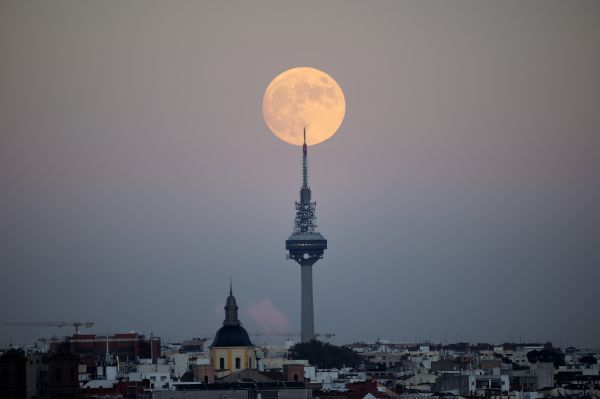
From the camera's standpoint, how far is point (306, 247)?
193375 mm

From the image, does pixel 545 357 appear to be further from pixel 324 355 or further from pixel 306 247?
pixel 306 247

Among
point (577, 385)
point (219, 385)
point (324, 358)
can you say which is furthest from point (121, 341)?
point (219, 385)

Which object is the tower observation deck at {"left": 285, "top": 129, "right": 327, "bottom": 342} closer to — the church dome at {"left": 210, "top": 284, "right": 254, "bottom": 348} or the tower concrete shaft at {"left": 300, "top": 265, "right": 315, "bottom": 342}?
the tower concrete shaft at {"left": 300, "top": 265, "right": 315, "bottom": 342}

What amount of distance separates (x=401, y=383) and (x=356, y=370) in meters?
28.4

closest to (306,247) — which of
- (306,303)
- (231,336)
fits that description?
(306,303)

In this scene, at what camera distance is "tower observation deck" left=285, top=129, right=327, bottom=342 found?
19318 cm

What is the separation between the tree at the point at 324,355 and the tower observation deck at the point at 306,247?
2617cm

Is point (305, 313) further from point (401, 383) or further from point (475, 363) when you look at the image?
point (401, 383)

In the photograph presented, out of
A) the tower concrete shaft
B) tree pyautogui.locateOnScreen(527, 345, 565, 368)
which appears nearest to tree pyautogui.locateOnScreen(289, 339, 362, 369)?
tree pyautogui.locateOnScreen(527, 345, 565, 368)

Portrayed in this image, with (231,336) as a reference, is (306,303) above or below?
above

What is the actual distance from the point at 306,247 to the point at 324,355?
34030 millimetres

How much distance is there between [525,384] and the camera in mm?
126312

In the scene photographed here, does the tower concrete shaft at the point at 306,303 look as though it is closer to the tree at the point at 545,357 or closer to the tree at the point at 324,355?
the tree at the point at 324,355

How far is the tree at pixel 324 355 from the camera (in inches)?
6245
